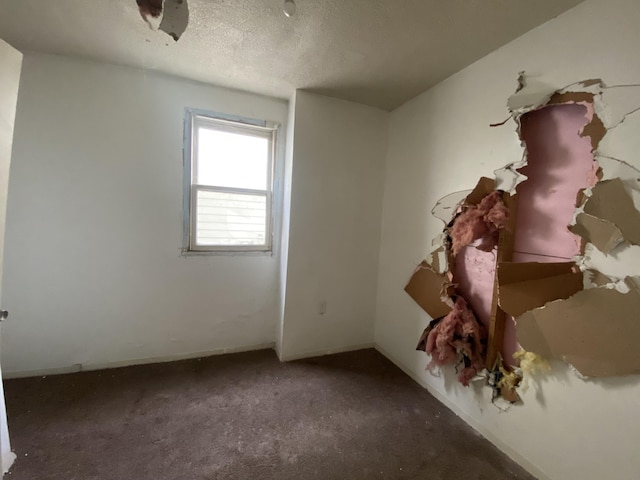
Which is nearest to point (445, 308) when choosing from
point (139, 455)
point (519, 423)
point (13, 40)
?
point (519, 423)

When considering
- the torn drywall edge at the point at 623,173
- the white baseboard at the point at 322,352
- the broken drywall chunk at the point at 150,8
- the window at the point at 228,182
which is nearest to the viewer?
the torn drywall edge at the point at 623,173

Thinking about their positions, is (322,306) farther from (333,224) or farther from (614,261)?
(614,261)

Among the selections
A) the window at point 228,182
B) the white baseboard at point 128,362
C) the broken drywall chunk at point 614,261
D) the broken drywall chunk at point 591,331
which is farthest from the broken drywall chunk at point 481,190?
the white baseboard at point 128,362

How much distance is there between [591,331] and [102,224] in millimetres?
3090

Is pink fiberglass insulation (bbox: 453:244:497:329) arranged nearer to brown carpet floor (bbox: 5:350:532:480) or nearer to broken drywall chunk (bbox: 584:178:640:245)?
broken drywall chunk (bbox: 584:178:640:245)

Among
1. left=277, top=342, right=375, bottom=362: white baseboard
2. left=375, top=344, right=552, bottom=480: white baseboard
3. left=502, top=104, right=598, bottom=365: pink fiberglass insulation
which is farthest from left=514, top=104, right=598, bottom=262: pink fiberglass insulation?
left=277, top=342, right=375, bottom=362: white baseboard

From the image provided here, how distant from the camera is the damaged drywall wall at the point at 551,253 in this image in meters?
1.17

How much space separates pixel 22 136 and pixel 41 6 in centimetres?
89

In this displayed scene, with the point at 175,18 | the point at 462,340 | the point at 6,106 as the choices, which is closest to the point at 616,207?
the point at 462,340

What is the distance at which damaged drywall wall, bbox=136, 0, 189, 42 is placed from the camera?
1415 millimetres

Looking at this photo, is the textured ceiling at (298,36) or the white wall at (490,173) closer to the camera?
the white wall at (490,173)

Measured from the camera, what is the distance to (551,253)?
56.9 inches

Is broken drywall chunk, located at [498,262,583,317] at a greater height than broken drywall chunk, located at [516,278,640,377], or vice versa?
broken drywall chunk, located at [498,262,583,317]

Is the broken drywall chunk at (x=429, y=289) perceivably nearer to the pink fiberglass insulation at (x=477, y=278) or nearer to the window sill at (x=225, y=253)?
the pink fiberglass insulation at (x=477, y=278)
